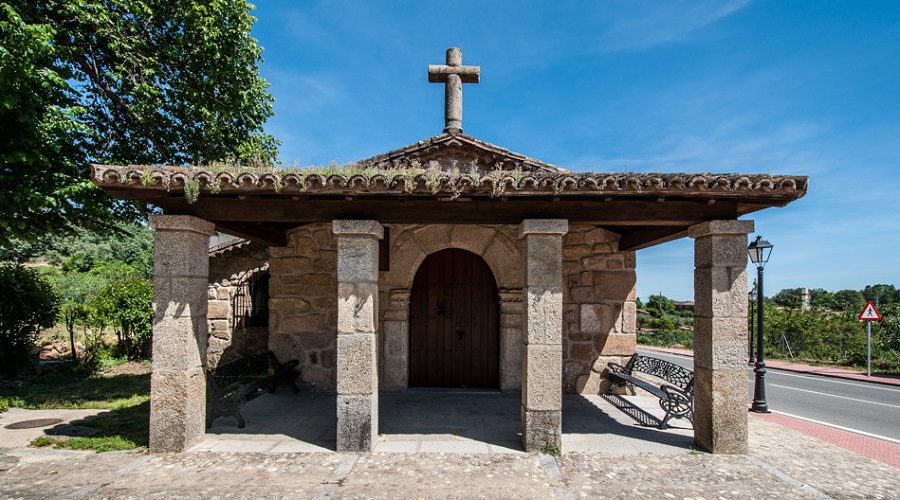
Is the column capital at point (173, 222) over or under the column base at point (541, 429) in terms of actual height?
over

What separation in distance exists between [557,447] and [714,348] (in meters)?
1.88

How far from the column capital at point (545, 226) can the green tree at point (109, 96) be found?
6339 mm

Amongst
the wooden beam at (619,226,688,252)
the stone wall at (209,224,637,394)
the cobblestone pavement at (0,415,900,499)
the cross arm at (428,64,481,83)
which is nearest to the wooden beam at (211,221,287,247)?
the stone wall at (209,224,637,394)

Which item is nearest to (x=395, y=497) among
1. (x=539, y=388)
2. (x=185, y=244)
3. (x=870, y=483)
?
(x=539, y=388)

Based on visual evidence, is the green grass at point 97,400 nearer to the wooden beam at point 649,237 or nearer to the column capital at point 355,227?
the column capital at point 355,227

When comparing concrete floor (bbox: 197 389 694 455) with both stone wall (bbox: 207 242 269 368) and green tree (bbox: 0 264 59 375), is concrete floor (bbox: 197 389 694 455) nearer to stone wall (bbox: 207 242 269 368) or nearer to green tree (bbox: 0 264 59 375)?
stone wall (bbox: 207 242 269 368)

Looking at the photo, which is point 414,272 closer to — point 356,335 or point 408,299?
point 408,299

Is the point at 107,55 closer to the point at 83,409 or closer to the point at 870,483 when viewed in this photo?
the point at 83,409

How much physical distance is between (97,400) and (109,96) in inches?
197

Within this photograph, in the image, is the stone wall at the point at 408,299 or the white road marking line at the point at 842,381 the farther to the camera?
the white road marking line at the point at 842,381

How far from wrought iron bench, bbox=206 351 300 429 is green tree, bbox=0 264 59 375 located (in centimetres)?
482

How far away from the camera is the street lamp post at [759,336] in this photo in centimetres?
686

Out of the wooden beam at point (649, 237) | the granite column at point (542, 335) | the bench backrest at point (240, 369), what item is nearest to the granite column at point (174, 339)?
the bench backrest at point (240, 369)

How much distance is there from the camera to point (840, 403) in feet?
27.2
